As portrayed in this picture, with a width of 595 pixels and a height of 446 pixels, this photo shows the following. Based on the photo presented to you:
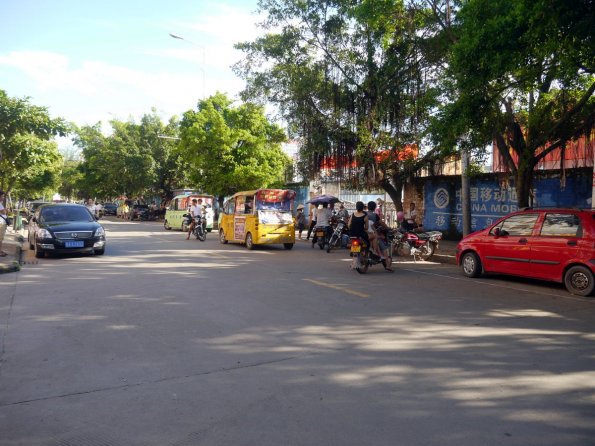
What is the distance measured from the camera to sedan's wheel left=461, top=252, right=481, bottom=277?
1143 centimetres

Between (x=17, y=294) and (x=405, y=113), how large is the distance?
14.5 meters

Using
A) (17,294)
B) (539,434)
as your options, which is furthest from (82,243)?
(539,434)

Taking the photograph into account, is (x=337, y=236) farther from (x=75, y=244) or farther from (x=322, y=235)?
(x=75, y=244)

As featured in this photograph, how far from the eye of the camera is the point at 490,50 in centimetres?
984

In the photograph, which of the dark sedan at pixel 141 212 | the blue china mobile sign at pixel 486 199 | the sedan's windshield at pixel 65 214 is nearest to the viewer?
the sedan's windshield at pixel 65 214

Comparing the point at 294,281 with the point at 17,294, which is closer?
the point at 17,294

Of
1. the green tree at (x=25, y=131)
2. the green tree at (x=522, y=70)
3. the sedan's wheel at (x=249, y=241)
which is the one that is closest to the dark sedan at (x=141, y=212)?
the green tree at (x=25, y=131)

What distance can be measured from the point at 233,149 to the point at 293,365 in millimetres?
29935

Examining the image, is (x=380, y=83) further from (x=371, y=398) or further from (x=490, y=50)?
(x=371, y=398)

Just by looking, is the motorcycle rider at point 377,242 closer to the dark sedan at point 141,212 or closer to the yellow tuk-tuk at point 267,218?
the yellow tuk-tuk at point 267,218

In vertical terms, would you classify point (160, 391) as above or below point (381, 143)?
below


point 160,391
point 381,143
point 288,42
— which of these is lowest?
point 160,391

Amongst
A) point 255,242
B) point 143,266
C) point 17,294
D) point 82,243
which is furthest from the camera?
point 255,242

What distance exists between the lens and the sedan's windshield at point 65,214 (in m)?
15.2
